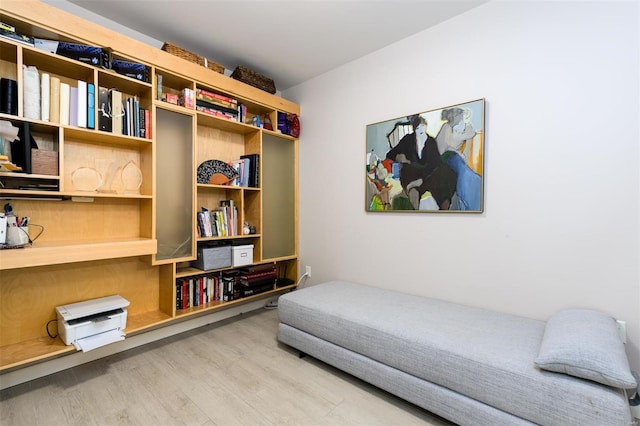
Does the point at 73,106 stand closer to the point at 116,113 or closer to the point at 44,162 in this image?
the point at 116,113

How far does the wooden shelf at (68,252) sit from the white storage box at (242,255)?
71 centimetres

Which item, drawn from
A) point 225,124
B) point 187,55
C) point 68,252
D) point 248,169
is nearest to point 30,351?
point 68,252

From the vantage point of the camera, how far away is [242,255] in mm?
2734

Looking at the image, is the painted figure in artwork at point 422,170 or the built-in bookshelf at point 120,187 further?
the painted figure in artwork at point 422,170

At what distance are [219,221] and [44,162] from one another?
1.24 m

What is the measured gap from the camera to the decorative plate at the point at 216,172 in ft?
8.48

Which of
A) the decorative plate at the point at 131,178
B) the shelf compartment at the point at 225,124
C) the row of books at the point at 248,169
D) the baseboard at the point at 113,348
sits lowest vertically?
the baseboard at the point at 113,348

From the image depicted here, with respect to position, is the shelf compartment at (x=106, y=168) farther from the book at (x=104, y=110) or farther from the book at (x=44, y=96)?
the book at (x=44, y=96)

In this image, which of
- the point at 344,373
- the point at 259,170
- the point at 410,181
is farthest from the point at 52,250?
the point at 410,181

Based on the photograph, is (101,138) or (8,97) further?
(101,138)

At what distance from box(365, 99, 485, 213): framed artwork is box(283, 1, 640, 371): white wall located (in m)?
0.07

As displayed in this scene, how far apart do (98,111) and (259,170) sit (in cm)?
134

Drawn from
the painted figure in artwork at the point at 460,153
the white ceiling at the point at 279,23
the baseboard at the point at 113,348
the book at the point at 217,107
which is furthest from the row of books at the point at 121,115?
the painted figure in artwork at the point at 460,153

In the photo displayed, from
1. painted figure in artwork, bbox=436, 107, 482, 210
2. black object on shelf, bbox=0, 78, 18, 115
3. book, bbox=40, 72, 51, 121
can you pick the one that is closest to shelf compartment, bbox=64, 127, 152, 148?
book, bbox=40, 72, 51, 121
